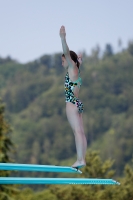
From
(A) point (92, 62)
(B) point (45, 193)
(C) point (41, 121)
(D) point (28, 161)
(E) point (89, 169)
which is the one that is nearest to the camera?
(E) point (89, 169)

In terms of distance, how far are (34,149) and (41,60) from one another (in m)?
28.2

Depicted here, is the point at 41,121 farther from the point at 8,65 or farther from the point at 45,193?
the point at 45,193

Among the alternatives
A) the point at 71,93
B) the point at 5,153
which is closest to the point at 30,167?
the point at 71,93

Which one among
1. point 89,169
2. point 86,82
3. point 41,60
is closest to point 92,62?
point 41,60

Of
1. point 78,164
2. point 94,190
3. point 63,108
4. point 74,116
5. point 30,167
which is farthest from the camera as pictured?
point 63,108

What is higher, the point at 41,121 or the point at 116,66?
the point at 116,66

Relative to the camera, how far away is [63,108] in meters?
102

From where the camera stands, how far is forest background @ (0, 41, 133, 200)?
306 feet

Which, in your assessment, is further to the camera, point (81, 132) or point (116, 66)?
point (116, 66)

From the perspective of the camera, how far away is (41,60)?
402ft

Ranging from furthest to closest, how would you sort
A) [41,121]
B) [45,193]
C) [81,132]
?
[41,121], [45,193], [81,132]

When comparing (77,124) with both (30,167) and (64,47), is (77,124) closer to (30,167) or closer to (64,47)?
(64,47)

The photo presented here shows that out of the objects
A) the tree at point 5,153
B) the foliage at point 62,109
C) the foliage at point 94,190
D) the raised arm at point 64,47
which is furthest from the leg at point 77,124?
the foliage at point 62,109

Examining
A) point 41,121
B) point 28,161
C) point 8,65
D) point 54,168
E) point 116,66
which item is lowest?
point 54,168
